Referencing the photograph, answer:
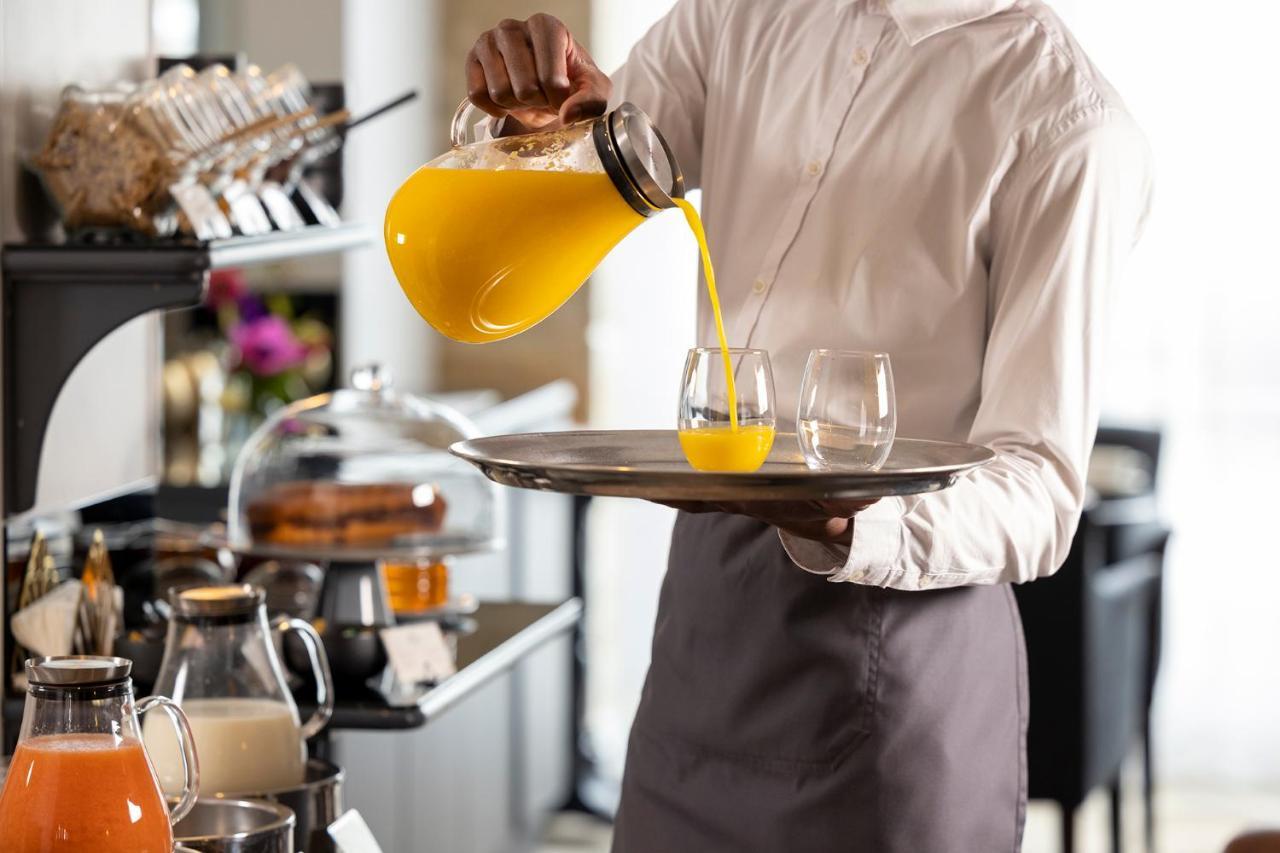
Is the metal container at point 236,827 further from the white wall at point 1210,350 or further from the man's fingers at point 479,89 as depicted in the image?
→ the white wall at point 1210,350

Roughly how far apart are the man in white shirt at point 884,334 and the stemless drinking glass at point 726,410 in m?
0.23

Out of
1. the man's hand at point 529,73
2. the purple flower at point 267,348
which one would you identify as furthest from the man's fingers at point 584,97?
the purple flower at point 267,348

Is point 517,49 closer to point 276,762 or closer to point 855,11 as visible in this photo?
point 855,11

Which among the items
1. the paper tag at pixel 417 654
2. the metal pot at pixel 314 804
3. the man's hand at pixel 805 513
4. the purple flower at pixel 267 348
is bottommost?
the metal pot at pixel 314 804

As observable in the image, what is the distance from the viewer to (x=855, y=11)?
1.54 meters

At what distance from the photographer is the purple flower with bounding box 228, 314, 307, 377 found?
3574mm

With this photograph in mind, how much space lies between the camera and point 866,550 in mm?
1172

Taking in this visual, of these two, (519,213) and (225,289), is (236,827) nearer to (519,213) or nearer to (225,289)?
(519,213)

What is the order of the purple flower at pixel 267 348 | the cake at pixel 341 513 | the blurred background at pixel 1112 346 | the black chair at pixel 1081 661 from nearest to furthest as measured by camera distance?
the cake at pixel 341 513 → the black chair at pixel 1081 661 → the purple flower at pixel 267 348 → the blurred background at pixel 1112 346

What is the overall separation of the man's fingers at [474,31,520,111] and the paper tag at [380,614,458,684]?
2.26 feet

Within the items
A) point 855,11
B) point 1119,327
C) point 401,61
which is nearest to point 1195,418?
point 1119,327

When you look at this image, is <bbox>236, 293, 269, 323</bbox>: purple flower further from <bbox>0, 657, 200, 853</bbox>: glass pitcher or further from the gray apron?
<bbox>0, 657, 200, 853</bbox>: glass pitcher

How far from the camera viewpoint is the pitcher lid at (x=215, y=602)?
1.39 metres

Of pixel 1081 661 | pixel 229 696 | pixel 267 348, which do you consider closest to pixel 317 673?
pixel 229 696
